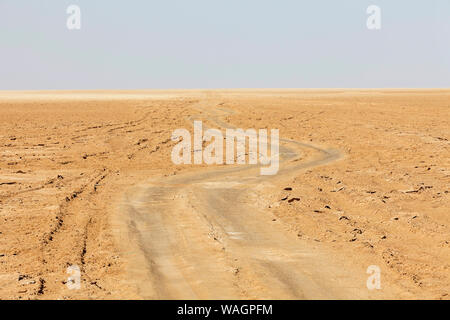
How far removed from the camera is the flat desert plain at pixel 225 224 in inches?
253

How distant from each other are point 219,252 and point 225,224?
1.61 m

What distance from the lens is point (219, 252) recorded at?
7.52 m

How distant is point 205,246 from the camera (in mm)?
7812

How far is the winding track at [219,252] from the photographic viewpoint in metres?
6.16

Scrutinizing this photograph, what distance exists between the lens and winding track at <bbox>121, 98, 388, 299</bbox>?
6164mm

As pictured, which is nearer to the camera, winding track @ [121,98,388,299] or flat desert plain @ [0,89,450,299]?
winding track @ [121,98,388,299]

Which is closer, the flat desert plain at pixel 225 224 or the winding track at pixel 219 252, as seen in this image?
the winding track at pixel 219 252

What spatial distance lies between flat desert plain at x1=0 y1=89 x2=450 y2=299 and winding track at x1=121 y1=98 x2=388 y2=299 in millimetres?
22

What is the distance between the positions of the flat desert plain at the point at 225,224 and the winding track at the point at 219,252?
2 centimetres

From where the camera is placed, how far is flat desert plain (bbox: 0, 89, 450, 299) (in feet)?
21.1

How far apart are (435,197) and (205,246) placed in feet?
17.7
